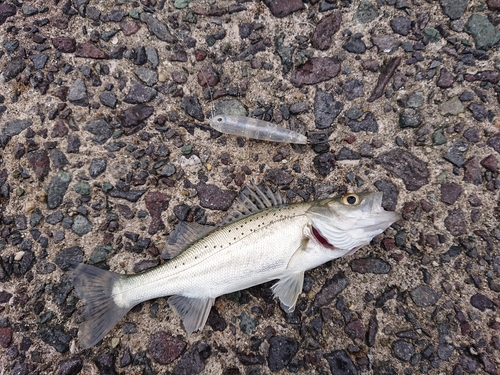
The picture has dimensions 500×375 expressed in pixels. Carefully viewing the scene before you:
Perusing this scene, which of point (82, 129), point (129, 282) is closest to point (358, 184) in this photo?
point (129, 282)

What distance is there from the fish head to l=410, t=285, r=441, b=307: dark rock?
805mm

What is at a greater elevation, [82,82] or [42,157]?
[82,82]

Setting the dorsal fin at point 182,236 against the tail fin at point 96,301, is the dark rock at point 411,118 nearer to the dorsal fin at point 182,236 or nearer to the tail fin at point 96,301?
the dorsal fin at point 182,236

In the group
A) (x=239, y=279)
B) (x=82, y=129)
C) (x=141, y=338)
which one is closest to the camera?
(x=239, y=279)

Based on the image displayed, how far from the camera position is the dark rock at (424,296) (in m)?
3.63

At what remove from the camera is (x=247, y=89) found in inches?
161

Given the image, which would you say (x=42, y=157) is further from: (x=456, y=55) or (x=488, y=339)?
(x=488, y=339)

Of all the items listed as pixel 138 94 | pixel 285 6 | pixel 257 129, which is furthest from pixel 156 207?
pixel 285 6

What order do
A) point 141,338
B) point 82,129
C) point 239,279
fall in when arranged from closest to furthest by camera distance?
point 239,279, point 141,338, point 82,129

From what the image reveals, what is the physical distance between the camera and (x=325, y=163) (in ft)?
13.0

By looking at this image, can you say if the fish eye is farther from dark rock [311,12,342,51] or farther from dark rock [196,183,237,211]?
dark rock [311,12,342,51]

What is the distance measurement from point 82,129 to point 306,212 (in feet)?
8.36

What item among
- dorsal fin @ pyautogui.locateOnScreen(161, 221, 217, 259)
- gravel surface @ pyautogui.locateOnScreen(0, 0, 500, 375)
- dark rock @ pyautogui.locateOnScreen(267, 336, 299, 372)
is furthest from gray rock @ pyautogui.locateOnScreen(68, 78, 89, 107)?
dark rock @ pyautogui.locateOnScreen(267, 336, 299, 372)

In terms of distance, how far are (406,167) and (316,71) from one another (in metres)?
1.41
